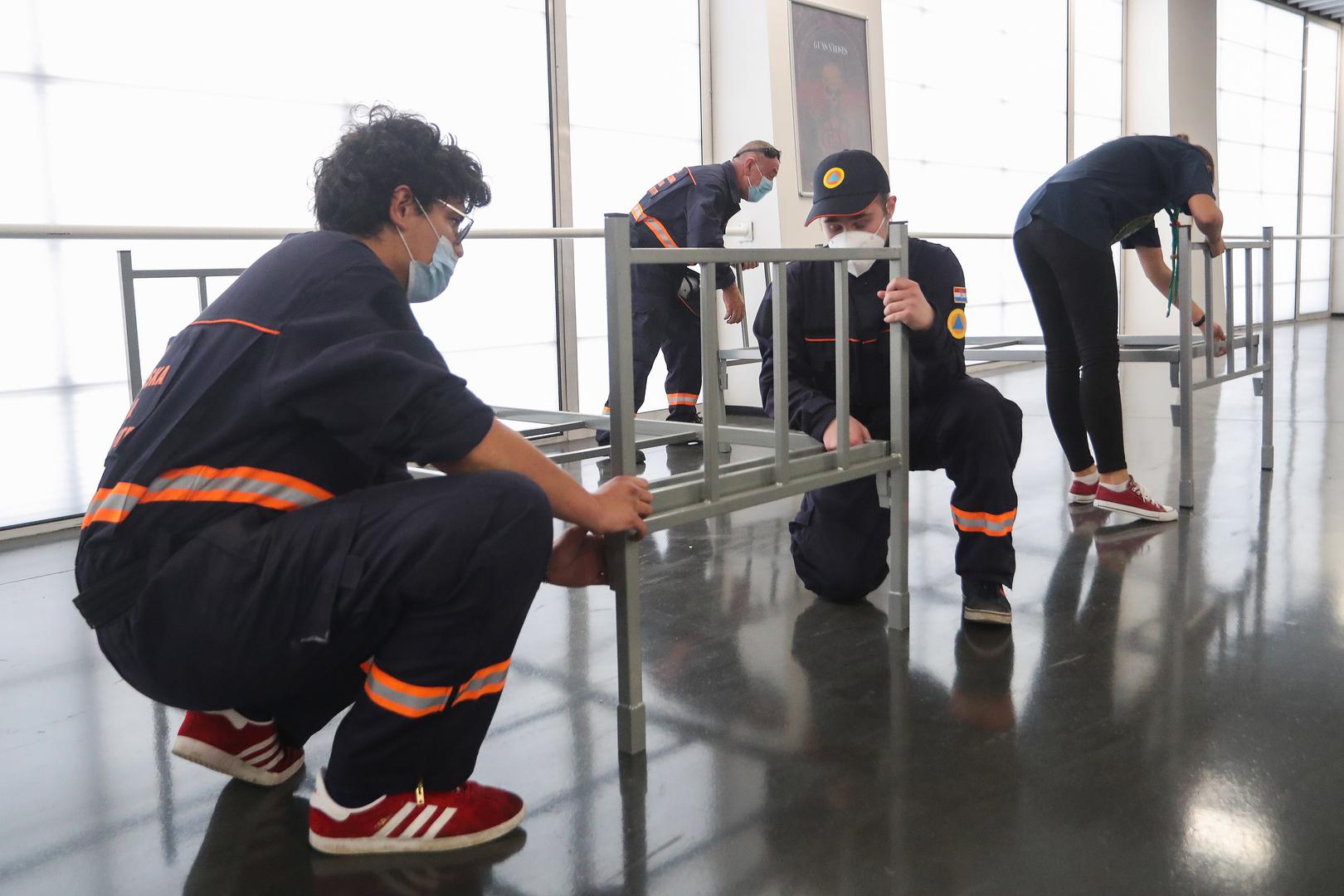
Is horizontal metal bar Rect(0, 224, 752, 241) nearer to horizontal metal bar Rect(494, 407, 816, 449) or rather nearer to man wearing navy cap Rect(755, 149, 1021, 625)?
horizontal metal bar Rect(494, 407, 816, 449)

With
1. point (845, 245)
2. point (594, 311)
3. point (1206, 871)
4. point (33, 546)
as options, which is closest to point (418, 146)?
point (845, 245)

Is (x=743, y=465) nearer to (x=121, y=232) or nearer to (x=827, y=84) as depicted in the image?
(x=121, y=232)

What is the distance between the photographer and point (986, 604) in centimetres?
217

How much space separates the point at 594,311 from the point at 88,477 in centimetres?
237

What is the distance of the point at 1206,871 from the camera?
126 centimetres

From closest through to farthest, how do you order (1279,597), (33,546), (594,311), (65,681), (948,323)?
(65,681)
(948,323)
(1279,597)
(33,546)
(594,311)

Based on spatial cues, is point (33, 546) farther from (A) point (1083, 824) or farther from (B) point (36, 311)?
(A) point (1083, 824)

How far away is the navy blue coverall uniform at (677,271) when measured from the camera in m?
4.12

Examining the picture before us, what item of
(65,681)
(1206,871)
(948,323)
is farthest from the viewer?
(948,323)

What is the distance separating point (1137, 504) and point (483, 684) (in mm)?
2202

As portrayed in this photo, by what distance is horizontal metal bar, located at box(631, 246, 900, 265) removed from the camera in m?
1.58

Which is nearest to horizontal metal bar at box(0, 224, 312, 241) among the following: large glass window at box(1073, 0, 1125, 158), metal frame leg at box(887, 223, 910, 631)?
metal frame leg at box(887, 223, 910, 631)

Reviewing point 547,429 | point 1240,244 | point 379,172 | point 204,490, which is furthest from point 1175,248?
point 204,490

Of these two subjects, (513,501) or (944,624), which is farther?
(944,624)
